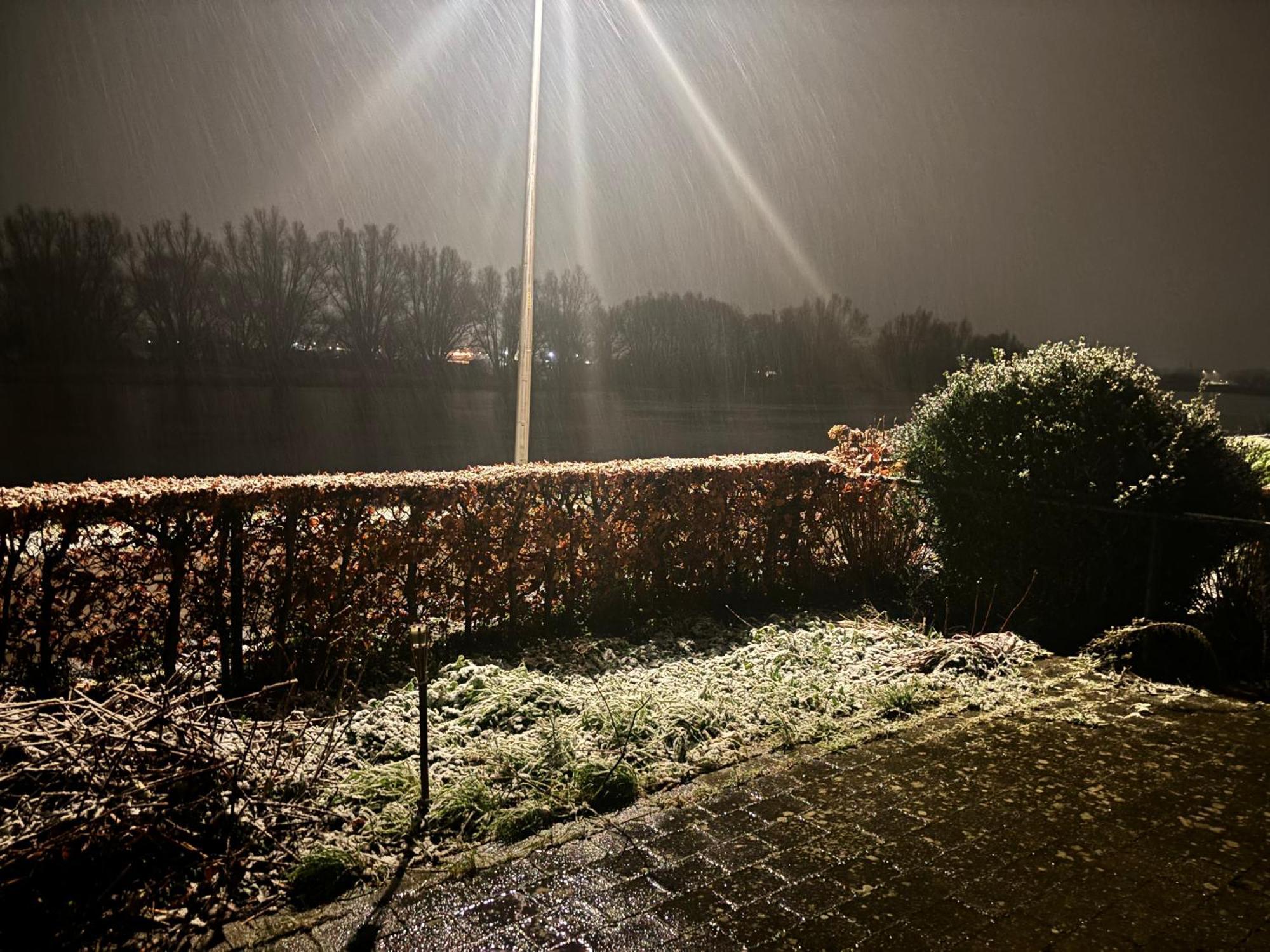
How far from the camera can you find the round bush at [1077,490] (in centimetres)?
661

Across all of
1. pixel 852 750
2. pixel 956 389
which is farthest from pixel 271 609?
pixel 956 389

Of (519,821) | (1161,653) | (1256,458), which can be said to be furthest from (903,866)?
(1256,458)

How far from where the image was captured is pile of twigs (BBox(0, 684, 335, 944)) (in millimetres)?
3105

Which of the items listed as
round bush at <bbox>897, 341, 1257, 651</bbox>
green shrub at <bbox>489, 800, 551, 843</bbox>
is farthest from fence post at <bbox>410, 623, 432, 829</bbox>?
round bush at <bbox>897, 341, 1257, 651</bbox>

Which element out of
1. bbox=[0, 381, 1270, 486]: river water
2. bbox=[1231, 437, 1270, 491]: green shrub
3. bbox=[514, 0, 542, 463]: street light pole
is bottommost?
bbox=[0, 381, 1270, 486]: river water

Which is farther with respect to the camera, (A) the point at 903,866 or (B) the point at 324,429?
(B) the point at 324,429

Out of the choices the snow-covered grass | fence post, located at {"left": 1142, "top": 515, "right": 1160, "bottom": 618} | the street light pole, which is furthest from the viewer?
the street light pole

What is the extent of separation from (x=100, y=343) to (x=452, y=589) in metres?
58.4

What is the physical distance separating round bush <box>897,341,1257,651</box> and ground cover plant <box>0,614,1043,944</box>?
2.70ft

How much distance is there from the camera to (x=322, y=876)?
132 inches

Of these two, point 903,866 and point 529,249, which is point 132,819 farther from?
point 529,249

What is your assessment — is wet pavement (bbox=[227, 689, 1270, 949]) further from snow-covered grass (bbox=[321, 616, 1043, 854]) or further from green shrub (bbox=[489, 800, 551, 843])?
snow-covered grass (bbox=[321, 616, 1043, 854])

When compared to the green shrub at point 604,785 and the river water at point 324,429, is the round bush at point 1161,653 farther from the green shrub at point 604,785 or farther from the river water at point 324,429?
the river water at point 324,429

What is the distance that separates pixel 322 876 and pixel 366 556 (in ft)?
10.1
